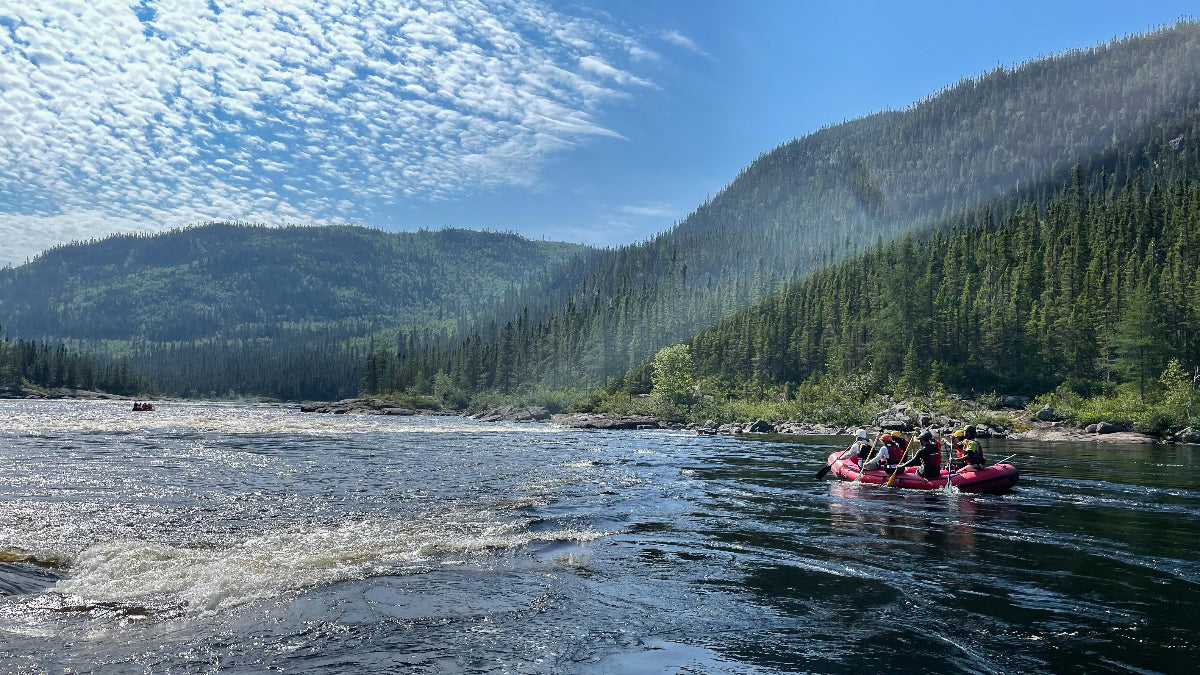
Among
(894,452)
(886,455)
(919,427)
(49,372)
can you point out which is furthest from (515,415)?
(49,372)

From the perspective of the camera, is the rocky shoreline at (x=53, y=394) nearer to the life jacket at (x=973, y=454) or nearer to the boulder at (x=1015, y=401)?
the boulder at (x=1015, y=401)

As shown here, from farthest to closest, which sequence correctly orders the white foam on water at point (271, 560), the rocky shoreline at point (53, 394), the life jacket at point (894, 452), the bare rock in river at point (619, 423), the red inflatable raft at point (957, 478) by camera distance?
the rocky shoreline at point (53, 394) < the bare rock in river at point (619, 423) < the life jacket at point (894, 452) < the red inflatable raft at point (957, 478) < the white foam on water at point (271, 560)

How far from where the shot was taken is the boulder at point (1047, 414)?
71.4 meters

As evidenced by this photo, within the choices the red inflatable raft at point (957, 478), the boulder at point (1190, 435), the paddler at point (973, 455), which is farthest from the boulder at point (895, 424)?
the paddler at point (973, 455)

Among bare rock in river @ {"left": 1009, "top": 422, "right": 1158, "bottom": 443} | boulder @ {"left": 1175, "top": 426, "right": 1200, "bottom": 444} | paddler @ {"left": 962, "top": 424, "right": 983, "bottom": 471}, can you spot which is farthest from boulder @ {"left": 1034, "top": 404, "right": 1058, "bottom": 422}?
paddler @ {"left": 962, "top": 424, "right": 983, "bottom": 471}

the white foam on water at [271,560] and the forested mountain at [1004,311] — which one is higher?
the forested mountain at [1004,311]

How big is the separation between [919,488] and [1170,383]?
61067 millimetres

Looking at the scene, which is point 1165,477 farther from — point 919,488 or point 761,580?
point 761,580

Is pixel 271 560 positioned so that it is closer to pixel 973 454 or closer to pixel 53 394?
pixel 973 454

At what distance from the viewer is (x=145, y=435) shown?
155 ft

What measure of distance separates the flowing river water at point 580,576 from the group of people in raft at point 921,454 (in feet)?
5.15

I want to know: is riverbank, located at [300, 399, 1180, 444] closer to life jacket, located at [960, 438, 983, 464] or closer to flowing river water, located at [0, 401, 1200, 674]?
life jacket, located at [960, 438, 983, 464]

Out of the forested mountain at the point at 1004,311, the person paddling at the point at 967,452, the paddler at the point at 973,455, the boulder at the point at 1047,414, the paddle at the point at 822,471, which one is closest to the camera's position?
the paddler at the point at 973,455

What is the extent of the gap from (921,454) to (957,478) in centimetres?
155
